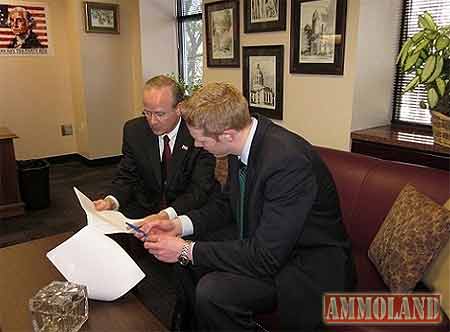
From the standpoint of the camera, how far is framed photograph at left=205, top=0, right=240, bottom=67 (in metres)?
3.22

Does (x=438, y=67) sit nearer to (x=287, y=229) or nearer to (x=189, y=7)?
(x=287, y=229)

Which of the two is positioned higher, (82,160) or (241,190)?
(241,190)

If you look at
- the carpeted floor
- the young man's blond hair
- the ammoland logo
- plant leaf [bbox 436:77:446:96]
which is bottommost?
the carpeted floor

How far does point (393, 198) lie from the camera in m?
1.73

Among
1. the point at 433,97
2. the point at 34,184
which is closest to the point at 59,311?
the point at 433,97

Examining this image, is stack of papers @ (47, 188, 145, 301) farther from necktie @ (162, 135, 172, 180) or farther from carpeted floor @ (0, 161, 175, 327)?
necktie @ (162, 135, 172, 180)

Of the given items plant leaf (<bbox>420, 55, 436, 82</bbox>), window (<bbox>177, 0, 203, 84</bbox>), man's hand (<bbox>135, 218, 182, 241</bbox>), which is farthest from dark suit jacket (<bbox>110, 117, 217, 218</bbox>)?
window (<bbox>177, 0, 203, 84</bbox>)

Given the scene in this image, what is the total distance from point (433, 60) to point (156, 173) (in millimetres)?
1460

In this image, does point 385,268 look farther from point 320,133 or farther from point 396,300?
point 320,133

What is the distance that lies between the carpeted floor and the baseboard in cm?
5

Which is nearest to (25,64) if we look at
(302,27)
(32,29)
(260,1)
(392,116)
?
(32,29)

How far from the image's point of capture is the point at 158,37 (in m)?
4.89

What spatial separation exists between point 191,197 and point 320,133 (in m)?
1.16

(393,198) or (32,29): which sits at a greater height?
(32,29)
